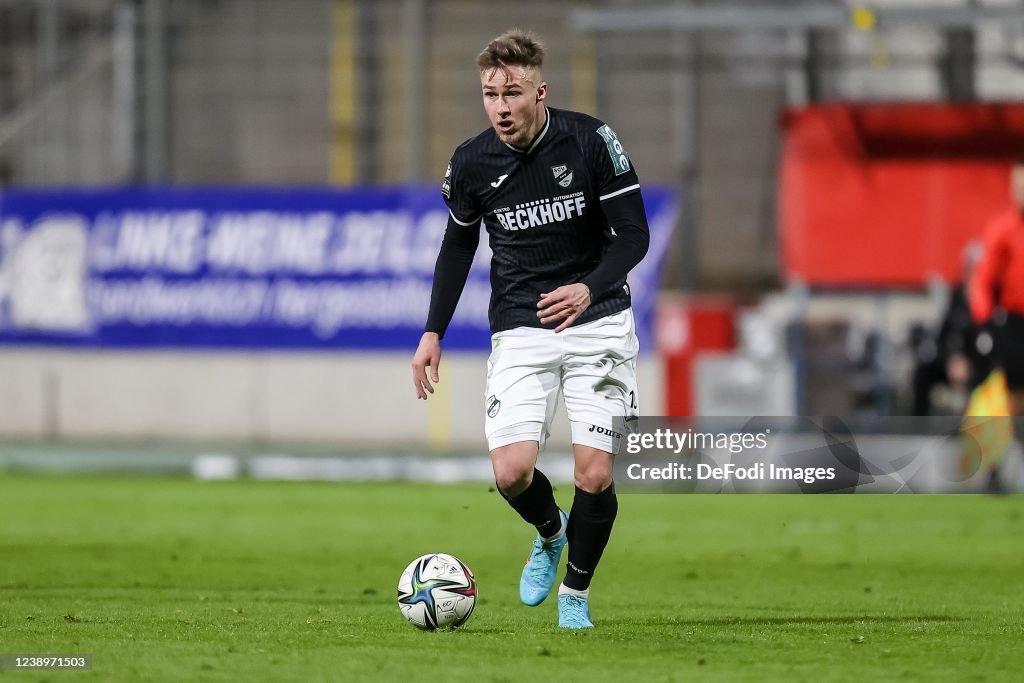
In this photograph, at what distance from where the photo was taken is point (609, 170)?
7.04 meters

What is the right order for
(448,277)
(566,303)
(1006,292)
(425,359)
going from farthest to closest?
(1006,292)
(448,277)
(425,359)
(566,303)

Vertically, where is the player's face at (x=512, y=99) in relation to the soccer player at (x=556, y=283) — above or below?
above

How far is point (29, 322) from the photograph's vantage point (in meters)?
19.8

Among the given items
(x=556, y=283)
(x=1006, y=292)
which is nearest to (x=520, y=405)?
(x=556, y=283)

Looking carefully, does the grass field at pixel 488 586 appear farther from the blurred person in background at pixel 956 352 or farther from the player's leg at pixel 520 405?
the blurred person in background at pixel 956 352

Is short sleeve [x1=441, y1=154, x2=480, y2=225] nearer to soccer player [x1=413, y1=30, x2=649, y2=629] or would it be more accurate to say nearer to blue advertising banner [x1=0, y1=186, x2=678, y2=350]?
soccer player [x1=413, y1=30, x2=649, y2=629]

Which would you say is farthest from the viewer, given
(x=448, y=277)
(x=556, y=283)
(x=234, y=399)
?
(x=234, y=399)

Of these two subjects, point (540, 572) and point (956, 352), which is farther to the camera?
point (956, 352)

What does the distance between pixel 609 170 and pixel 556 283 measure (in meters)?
0.49

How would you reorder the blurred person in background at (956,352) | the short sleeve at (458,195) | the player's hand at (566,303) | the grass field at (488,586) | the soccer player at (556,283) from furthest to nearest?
the blurred person in background at (956,352) → the short sleeve at (458,195) → the soccer player at (556,283) → the player's hand at (566,303) → the grass field at (488,586)

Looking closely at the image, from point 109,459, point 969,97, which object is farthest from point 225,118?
point 969,97

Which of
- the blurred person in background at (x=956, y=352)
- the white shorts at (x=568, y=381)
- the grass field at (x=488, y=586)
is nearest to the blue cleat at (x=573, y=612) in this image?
the grass field at (x=488, y=586)

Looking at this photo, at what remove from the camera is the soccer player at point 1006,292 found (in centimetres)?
1391

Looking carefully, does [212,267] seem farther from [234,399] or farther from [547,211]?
[547,211]
